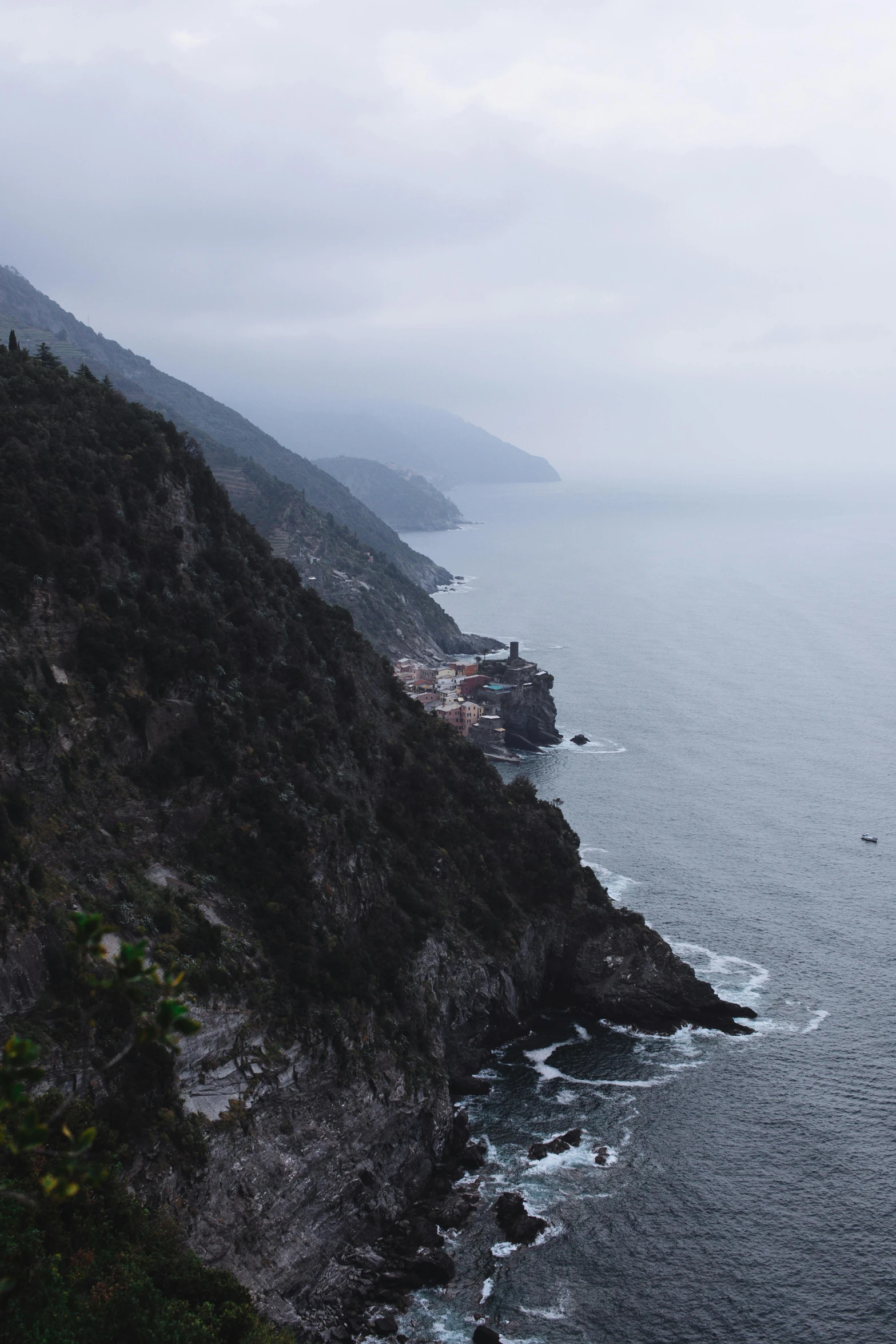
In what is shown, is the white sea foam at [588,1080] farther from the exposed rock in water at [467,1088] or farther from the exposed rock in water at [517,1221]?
the exposed rock in water at [517,1221]

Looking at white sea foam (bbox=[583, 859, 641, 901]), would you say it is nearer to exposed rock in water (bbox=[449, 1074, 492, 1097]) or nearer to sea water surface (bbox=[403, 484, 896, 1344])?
sea water surface (bbox=[403, 484, 896, 1344])

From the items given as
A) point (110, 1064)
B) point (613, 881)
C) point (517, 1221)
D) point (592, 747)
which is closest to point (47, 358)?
point (613, 881)

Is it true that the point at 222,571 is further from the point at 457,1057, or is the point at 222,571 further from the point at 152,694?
the point at 457,1057

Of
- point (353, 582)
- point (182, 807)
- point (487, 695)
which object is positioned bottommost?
point (182, 807)

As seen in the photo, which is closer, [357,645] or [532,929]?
[532,929]

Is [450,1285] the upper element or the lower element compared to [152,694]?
lower

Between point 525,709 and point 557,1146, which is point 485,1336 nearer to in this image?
point 557,1146

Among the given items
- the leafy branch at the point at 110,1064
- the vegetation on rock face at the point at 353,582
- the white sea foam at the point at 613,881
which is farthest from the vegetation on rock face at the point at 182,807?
the vegetation on rock face at the point at 353,582

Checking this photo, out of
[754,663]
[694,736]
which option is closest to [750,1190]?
[694,736]
